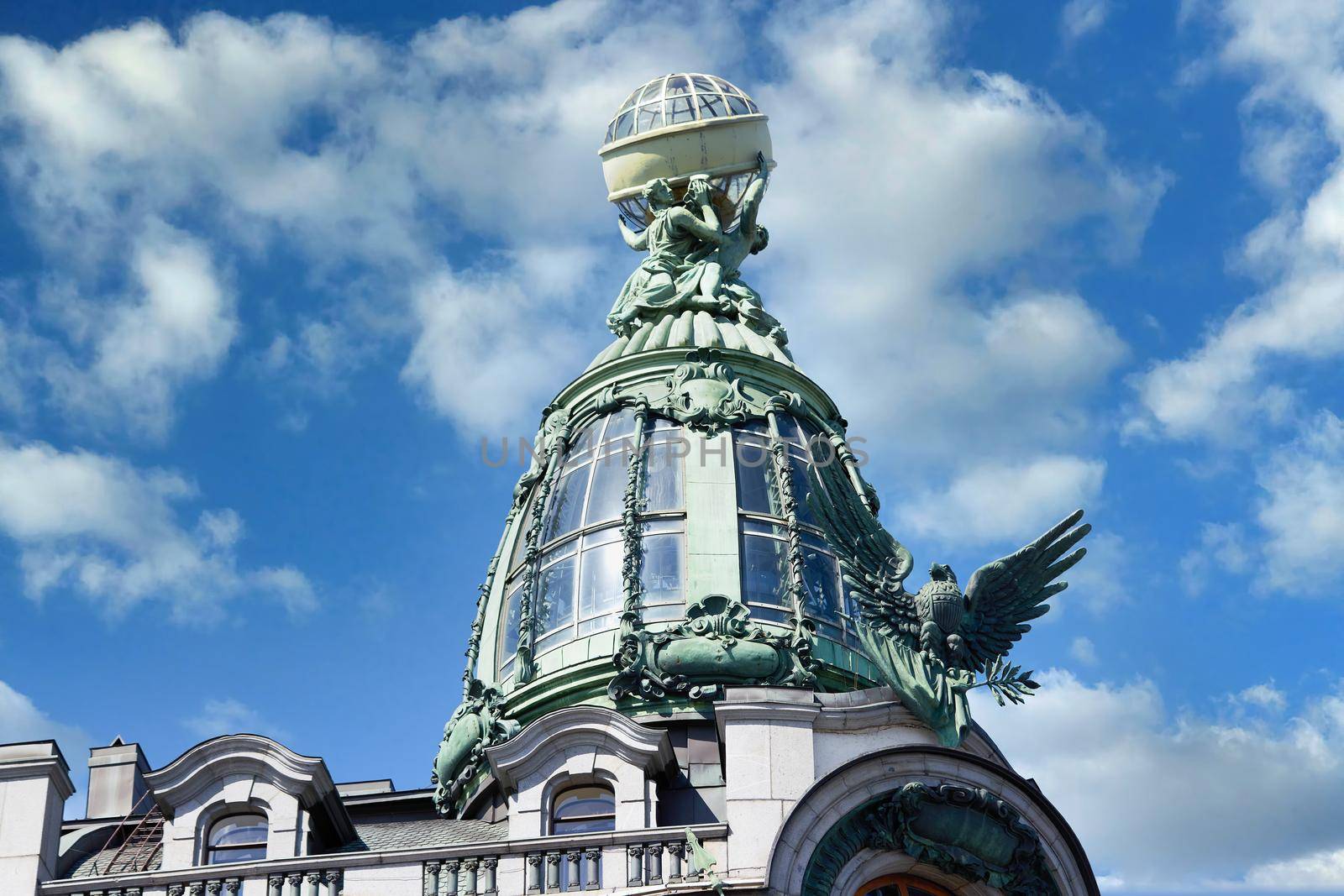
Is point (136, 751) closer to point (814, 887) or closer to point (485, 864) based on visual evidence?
point (485, 864)

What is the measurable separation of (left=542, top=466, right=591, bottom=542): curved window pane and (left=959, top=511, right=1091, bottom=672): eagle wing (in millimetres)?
8463

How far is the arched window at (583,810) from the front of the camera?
124 feet

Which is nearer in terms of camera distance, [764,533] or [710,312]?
[764,533]

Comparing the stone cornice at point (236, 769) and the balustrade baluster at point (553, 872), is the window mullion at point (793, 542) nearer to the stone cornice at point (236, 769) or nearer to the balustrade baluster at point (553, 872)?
the balustrade baluster at point (553, 872)

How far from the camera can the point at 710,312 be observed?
4891cm

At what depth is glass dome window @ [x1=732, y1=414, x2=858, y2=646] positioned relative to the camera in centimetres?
4253

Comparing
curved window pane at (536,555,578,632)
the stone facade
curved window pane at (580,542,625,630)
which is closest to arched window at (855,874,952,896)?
the stone facade

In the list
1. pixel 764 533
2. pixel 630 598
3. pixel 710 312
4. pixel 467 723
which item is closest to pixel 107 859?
pixel 467 723

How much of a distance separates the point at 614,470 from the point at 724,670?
232 inches

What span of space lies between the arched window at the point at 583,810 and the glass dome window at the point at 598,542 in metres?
4.69

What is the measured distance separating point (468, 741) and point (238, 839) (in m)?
5.36

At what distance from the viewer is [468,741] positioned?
42000 millimetres

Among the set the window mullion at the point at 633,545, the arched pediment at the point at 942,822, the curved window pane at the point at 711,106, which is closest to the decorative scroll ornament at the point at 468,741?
the window mullion at the point at 633,545

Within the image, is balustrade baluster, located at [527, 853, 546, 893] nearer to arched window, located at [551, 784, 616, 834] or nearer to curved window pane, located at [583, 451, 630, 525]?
arched window, located at [551, 784, 616, 834]
